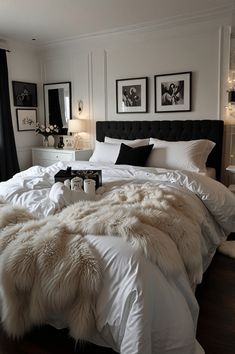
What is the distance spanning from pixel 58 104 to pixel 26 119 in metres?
0.60

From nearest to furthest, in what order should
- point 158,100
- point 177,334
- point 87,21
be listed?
point 177,334, point 87,21, point 158,100

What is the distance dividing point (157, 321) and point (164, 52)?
3596 mm

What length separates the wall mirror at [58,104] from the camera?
504 centimetres

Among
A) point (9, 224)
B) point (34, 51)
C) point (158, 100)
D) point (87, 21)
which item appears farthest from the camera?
point (34, 51)

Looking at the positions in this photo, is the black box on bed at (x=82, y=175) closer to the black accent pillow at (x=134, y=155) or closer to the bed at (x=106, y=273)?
the bed at (x=106, y=273)

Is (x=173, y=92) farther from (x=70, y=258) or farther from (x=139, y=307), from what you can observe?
(x=139, y=307)

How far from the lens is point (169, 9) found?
3.54 meters

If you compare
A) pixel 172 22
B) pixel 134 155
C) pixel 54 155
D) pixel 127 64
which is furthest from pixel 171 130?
pixel 54 155

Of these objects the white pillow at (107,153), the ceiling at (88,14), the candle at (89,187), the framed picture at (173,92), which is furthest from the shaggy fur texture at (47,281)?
the framed picture at (173,92)

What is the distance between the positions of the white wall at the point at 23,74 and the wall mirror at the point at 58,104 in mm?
178

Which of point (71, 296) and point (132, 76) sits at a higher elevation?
point (132, 76)

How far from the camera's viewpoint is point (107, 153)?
3943 millimetres

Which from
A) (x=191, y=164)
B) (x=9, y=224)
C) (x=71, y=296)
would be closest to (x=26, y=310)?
(x=71, y=296)

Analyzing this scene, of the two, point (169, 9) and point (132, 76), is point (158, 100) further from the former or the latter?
point (169, 9)
